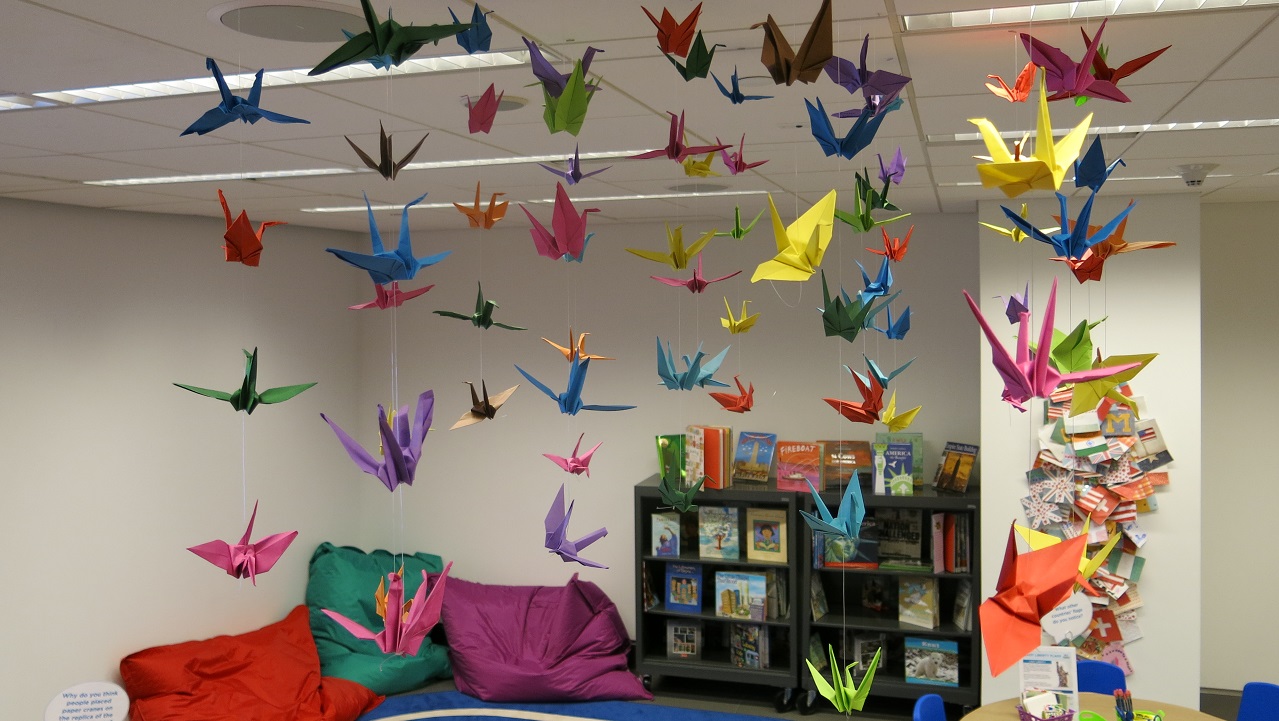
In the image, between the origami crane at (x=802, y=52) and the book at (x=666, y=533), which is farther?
the book at (x=666, y=533)

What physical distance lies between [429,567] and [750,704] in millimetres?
2203

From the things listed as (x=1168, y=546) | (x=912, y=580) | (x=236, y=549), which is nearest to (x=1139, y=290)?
(x=1168, y=546)

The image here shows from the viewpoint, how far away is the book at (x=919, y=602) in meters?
5.54

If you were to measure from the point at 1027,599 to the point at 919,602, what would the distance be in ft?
14.2

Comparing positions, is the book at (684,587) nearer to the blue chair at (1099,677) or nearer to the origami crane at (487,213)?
the blue chair at (1099,677)

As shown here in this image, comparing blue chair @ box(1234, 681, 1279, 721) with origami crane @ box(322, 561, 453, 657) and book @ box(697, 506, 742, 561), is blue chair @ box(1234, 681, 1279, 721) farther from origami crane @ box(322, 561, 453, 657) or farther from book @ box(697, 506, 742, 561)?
origami crane @ box(322, 561, 453, 657)

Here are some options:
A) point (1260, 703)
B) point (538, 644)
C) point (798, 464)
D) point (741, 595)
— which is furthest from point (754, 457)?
point (1260, 703)

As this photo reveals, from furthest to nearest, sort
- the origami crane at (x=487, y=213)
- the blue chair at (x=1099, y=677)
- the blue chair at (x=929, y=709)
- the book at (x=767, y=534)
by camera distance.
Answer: the book at (x=767, y=534) → the blue chair at (x=1099, y=677) → the blue chair at (x=929, y=709) → the origami crane at (x=487, y=213)

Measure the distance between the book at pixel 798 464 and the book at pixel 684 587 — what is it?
0.73 m

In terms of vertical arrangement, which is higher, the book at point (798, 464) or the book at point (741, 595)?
the book at point (798, 464)

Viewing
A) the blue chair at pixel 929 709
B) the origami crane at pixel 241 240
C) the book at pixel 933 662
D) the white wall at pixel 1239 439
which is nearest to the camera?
A: the origami crane at pixel 241 240

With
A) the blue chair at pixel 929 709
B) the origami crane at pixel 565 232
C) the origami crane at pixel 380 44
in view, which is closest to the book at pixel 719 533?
the blue chair at pixel 929 709

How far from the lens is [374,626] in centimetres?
636

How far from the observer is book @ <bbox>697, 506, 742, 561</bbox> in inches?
232
